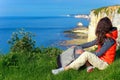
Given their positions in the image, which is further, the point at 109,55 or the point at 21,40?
the point at 21,40

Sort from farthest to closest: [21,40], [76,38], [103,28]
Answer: [76,38], [21,40], [103,28]

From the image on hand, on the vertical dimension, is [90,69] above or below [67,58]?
below

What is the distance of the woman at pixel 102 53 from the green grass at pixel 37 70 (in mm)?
176

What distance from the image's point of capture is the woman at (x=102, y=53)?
31.2ft

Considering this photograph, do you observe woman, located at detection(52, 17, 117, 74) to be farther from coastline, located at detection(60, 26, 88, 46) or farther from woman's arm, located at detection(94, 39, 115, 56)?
coastline, located at detection(60, 26, 88, 46)

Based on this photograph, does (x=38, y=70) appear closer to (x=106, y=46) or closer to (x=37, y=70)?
(x=37, y=70)

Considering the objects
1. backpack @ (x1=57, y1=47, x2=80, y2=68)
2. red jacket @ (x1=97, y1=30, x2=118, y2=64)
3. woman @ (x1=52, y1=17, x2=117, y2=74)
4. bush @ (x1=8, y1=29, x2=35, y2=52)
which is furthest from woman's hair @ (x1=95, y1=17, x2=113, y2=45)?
bush @ (x1=8, y1=29, x2=35, y2=52)

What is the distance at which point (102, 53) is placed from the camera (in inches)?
383

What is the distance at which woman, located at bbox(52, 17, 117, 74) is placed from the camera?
31.2 ft

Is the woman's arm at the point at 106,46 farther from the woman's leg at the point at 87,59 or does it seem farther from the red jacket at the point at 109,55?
the woman's leg at the point at 87,59

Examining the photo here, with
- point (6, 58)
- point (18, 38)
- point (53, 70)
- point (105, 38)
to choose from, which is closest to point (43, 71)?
point (53, 70)

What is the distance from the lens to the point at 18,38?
20234 mm

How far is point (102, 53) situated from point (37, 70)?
1.67 metres

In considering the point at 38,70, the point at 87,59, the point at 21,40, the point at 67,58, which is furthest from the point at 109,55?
the point at 21,40
